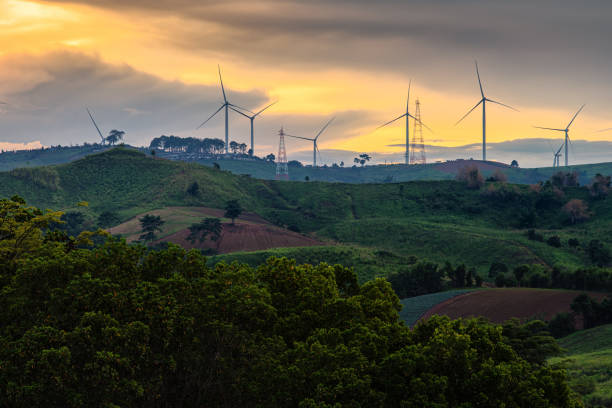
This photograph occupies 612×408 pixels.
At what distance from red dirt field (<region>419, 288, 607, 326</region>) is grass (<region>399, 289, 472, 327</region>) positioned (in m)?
1.28

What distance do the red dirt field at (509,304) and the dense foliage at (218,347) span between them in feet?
180

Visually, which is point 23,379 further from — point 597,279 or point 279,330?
point 597,279

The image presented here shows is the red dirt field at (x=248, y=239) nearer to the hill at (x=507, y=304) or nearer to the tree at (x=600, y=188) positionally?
the hill at (x=507, y=304)

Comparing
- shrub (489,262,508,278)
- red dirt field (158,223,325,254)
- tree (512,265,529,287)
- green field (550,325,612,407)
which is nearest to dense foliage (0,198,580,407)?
green field (550,325,612,407)

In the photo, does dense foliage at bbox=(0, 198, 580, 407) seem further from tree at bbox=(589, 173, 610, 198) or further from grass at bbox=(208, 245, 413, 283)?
tree at bbox=(589, 173, 610, 198)

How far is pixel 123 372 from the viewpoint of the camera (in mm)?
22062

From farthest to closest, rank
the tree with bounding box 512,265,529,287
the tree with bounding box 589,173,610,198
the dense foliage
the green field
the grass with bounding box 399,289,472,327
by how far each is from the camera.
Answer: the tree with bounding box 589,173,610,198
the tree with bounding box 512,265,529,287
the grass with bounding box 399,289,472,327
the green field
the dense foliage

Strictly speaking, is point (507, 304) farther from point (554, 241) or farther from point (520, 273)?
point (554, 241)

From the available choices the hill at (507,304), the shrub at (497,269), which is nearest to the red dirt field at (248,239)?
the shrub at (497,269)

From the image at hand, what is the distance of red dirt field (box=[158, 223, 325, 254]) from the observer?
146125mm

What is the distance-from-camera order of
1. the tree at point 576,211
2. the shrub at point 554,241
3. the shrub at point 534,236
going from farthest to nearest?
the tree at point 576,211 < the shrub at point 534,236 < the shrub at point 554,241

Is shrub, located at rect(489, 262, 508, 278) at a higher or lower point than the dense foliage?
lower

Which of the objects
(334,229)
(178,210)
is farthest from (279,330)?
(178,210)

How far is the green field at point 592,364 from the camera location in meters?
40.2
